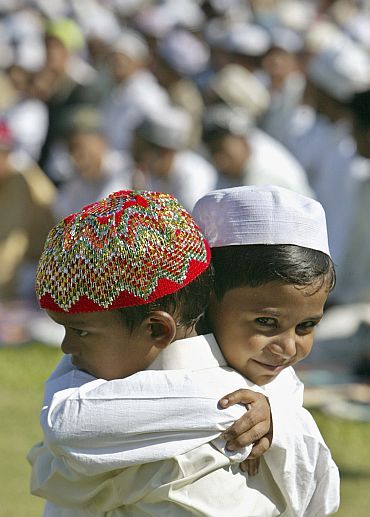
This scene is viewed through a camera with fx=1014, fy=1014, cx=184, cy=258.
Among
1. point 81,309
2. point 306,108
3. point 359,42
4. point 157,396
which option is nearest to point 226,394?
point 157,396

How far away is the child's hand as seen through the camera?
71.9 inches

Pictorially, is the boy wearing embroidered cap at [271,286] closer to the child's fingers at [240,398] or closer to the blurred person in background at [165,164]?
the child's fingers at [240,398]

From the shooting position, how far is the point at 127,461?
1.80 metres

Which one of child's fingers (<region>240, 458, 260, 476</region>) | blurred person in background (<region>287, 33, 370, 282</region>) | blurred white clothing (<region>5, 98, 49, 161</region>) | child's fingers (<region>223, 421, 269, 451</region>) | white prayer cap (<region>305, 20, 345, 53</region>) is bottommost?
blurred white clothing (<region>5, 98, 49, 161</region>)

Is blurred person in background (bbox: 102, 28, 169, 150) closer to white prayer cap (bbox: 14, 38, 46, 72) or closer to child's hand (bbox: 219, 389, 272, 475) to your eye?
white prayer cap (bbox: 14, 38, 46, 72)

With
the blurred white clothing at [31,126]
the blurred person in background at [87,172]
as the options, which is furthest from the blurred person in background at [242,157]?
the blurred white clothing at [31,126]

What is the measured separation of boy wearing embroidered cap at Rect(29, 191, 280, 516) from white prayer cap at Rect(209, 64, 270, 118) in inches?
275

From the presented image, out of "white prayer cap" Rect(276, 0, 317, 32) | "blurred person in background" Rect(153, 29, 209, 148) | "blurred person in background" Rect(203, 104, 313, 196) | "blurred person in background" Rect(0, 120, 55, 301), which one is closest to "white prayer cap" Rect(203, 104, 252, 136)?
"blurred person in background" Rect(203, 104, 313, 196)

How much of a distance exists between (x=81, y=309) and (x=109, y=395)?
165 mm

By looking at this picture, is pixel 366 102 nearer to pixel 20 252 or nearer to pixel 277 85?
pixel 20 252

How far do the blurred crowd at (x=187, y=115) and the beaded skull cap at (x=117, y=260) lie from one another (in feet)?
13.9

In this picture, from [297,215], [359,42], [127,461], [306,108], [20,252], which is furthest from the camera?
[359,42]

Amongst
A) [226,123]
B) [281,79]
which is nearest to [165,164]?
[226,123]

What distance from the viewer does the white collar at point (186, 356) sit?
1.88 metres
